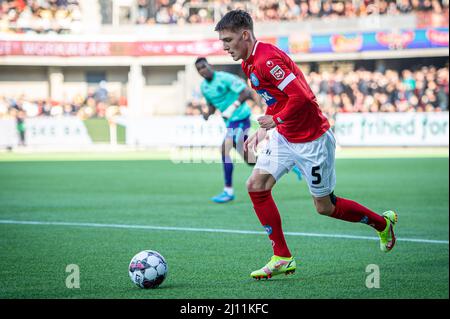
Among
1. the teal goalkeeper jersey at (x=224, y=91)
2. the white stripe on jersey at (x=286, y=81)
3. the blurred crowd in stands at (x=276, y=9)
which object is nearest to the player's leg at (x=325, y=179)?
the white stripe on jersey at (x=286, y=81)

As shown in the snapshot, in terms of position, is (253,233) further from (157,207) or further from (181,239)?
(157,207)

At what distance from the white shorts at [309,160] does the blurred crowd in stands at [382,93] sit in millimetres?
21760

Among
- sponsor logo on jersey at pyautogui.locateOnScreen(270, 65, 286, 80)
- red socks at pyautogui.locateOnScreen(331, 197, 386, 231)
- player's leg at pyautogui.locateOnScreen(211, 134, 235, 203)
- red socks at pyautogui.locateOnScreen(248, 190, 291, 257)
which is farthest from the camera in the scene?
player's leg at pyautogui.locateOnScreen(211, 134, 235, 203)

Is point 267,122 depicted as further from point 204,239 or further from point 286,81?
point 204,239

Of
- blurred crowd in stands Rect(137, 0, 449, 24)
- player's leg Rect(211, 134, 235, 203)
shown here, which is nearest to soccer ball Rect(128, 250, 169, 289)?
player's leg Rect(211, 134, 235, 203)

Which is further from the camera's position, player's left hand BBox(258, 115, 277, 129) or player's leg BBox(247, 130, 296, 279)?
player's leg BBox(247, 130, 296, 279)

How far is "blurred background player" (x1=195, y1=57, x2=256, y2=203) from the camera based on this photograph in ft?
40.0

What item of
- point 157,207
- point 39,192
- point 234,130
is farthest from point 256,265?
point 39,192

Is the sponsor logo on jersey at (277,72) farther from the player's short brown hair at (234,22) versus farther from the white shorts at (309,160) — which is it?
the white shorts at (309,160)

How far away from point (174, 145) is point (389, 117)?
8499mm

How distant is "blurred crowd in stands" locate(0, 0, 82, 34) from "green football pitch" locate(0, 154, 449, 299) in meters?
24.0

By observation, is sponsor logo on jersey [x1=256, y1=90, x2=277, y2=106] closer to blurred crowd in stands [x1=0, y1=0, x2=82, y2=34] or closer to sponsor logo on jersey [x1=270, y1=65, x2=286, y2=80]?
sponsor logo on jersey [x1=270, y1=65, x2=286, y2=80]

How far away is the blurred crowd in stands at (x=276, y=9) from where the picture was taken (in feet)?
107

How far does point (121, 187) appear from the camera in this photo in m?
14.8
